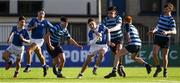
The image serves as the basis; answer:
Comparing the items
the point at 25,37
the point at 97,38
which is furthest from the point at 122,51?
the point at 25,37

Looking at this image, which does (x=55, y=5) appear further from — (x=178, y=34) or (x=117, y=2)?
(x=178, y=34)

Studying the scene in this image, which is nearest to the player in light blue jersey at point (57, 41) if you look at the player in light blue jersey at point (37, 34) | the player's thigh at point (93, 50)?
the player in light blue jersey at point (37, 34)

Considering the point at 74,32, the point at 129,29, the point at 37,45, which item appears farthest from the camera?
the point at 74,32

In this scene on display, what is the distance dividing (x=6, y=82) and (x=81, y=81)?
5.87ft

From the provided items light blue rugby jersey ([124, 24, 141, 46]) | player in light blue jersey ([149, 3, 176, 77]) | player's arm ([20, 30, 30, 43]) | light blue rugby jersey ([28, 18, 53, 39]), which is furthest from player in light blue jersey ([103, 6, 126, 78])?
player's arm ([20, 30, 30, 43])

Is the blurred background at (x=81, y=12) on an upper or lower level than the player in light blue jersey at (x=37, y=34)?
lower

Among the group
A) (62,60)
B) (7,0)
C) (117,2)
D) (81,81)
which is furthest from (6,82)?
(117,2)

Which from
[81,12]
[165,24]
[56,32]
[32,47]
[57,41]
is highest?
[165,24]

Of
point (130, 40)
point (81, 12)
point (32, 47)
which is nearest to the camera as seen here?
point (130, 40)

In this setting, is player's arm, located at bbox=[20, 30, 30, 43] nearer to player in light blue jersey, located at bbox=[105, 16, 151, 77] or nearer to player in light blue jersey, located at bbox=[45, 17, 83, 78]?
player in light blue jersey, located at bbox=[45, 17, 83, 78]

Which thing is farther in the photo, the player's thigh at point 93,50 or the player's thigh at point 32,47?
the player's thigh at point 32,47

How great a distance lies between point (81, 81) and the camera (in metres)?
18.0

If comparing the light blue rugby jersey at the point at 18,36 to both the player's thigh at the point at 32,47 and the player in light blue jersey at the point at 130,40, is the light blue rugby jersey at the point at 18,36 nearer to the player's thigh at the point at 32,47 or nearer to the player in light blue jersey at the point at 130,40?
the player's thigh at the point at 32,47

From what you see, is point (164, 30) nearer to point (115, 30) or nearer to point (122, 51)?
point (115, 30)
